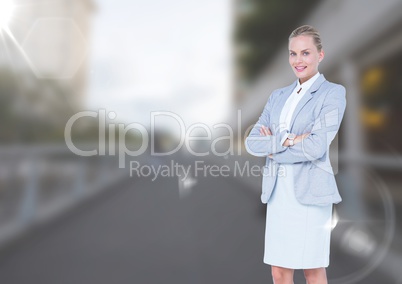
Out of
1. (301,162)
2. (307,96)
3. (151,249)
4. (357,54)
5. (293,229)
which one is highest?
(357,54)

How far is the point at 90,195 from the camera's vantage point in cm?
911

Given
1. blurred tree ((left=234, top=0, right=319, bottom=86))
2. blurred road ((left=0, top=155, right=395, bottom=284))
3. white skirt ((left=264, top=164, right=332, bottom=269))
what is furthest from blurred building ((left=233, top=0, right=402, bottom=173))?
white skirt ((left=264, top=164, right=332, bottom=269))

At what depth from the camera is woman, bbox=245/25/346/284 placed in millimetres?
1305

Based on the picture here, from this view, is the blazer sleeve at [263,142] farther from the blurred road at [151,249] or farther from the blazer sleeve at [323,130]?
the blurred road at [151,249]

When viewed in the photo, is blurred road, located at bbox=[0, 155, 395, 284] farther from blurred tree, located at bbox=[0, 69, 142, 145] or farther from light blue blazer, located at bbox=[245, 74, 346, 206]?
blurred tree, located at bbox=[0, 69, 142, 145]

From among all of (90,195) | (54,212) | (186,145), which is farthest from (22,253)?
(90,195)

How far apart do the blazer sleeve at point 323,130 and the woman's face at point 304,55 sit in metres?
0.09

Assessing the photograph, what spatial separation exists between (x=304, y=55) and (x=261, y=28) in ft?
33.1

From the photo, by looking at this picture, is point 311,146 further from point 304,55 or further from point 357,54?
point 357,54

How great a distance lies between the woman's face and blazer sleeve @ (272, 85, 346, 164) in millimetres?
92

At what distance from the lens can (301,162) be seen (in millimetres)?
1339

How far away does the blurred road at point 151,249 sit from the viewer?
11.2 feet

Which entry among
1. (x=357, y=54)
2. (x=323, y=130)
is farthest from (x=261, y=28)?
(x=323, y=130)

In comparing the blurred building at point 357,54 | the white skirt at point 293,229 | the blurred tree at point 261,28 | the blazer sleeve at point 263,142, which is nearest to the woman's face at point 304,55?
the blazer sleeve at point 263,142
